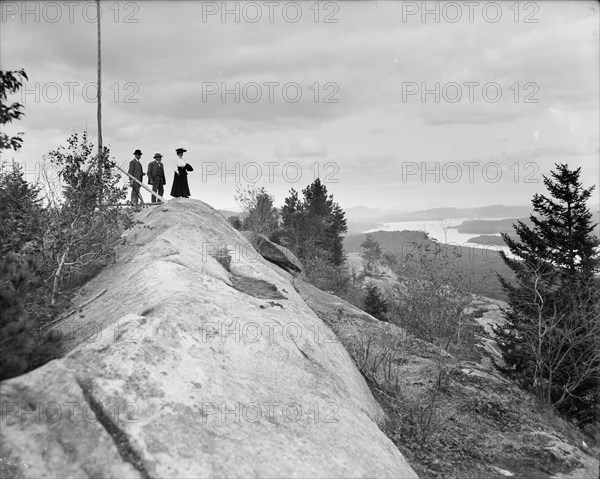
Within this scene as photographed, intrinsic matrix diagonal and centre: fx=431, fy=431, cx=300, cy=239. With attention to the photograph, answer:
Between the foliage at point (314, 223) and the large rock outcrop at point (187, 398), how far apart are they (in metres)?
45.0

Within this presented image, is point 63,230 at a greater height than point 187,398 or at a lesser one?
greater

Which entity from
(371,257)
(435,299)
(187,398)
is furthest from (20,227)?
(371,257)

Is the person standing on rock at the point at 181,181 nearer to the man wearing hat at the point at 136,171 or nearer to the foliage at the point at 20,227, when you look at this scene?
the man wearing hat at the point at 136,171

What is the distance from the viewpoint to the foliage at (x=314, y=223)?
55.7 meters

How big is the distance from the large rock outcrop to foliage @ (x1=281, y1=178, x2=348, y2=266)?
45.0 metres

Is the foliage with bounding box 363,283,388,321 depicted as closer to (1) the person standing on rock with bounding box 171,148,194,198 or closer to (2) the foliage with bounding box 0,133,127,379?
(1) the person standing on rock with bounding box 171,148,194,198

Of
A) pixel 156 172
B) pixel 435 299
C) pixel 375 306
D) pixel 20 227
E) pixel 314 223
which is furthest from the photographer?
pixel 314 223

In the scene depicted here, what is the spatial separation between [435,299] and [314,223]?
34606 mm

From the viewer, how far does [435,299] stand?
77.5ft

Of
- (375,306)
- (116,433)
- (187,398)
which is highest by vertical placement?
(187,398)

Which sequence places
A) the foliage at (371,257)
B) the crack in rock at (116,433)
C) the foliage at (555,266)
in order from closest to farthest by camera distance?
1. the crack in rock at (116,433)
2. the foliage at (555,266)
3. the foliage at (371,257)

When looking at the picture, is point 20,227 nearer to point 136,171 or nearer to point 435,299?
point 136,171

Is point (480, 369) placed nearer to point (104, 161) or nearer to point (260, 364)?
Result: point (260, 364)

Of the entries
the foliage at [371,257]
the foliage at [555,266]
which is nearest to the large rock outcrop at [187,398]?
the foliage at [555,266]
